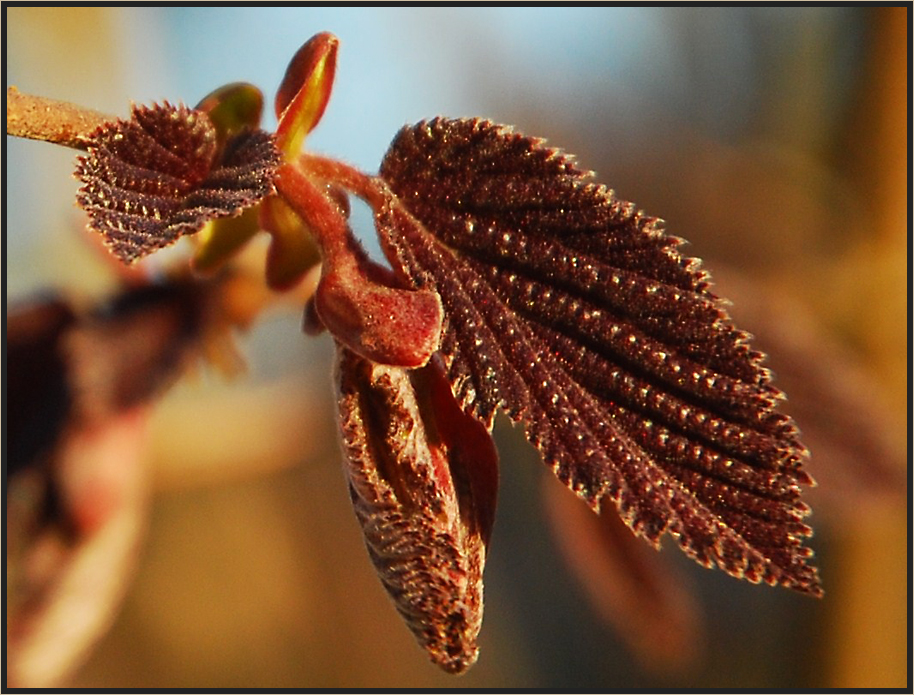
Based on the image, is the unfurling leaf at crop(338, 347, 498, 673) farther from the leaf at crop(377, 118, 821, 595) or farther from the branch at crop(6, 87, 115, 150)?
the branch at crop(6, 87, 115, 150)

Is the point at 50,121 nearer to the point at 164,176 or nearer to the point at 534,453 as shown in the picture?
the point at 164,176

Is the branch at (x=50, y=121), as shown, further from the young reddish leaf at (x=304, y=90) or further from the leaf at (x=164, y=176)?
the young reddish leaf at (x=304, y=90)

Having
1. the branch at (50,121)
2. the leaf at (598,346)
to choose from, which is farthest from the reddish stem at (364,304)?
the branch at (50,121)

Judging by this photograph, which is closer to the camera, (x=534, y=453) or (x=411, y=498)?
(x=411, y=498)

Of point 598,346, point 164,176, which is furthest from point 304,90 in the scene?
point 598,346

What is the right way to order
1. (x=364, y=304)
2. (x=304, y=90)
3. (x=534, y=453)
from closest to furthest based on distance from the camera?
(x=364, y=304) < (x=304, y=90) < (x=534, y=453)

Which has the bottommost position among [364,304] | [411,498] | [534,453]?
[534,453]

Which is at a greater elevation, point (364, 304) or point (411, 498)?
point (364, 304)

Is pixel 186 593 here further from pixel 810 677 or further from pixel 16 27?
pixel 810 677
